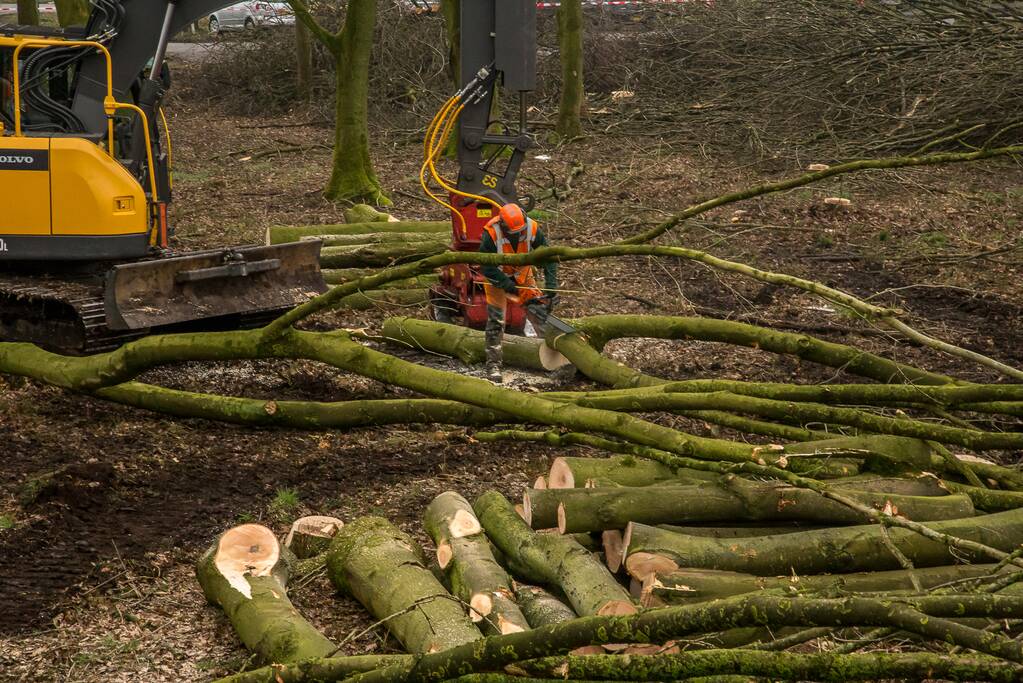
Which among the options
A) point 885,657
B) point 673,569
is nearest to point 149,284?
point 673,569

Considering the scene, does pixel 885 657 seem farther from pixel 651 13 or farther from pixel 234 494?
pixel 651 13

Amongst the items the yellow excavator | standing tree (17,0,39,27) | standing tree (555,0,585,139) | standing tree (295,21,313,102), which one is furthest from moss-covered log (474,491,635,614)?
standing tree (295,21,313,102)

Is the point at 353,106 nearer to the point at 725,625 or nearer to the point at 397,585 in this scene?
the point at 397,585

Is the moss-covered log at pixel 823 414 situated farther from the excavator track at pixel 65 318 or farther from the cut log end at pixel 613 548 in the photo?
the excavator track at pixel 65 318

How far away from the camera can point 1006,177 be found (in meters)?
15.1

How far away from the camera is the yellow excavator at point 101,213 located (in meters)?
8.86

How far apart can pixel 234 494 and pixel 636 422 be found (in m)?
2.57

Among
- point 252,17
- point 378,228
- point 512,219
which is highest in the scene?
point 252,17

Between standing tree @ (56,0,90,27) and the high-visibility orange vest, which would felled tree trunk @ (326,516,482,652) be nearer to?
the high-visibility orange vest

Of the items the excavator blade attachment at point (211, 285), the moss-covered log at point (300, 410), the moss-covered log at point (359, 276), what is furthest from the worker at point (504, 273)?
the moss-covered log at point (359, 276)

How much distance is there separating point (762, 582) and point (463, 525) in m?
1.48

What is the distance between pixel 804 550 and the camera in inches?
214

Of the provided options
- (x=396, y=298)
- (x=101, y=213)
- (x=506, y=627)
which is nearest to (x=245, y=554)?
(x=506, y=627)

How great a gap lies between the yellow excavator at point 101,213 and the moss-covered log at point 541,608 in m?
4.47
